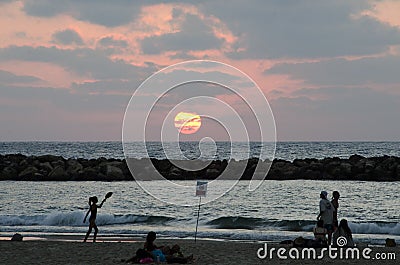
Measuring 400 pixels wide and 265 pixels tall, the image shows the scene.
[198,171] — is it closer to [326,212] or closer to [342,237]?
[342,237]

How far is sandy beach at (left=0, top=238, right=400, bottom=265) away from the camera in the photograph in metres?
15.3

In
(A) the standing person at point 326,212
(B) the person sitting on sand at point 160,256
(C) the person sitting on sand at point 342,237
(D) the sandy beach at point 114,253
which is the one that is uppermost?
(A) the standing person at point 326,212

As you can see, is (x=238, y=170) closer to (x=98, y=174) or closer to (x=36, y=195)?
(x=98, y=174)

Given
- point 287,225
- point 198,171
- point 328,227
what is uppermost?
point 198,171

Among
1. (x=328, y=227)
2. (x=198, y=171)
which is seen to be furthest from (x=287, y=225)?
(x=198, y=171)

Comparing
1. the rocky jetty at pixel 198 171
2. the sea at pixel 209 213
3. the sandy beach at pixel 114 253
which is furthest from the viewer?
the rocky jetty at pixel 198 171

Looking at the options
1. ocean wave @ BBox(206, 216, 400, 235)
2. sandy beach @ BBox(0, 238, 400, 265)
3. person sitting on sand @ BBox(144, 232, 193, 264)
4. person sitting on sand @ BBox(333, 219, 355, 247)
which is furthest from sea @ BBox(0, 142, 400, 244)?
person sitting on sand @ BBox(144, 232, 193, 264)

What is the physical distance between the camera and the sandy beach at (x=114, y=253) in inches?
602

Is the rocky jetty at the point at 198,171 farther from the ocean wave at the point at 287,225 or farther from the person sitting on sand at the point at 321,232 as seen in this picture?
the person sitting on sand at the point at 321,232

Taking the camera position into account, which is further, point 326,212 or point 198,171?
point 198,171

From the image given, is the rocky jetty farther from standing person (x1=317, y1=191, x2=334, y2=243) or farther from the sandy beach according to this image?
standing person (x1=317, y1=191, x2=334, y2=243)

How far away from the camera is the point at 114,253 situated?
54.1 ft

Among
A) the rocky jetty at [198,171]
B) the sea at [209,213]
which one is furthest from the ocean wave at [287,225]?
the rocky jetty at [198,171]

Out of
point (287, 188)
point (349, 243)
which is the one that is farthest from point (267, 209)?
point (349, 243)
